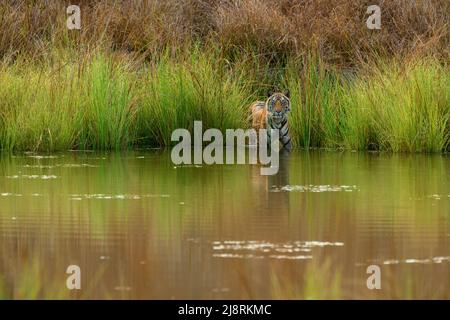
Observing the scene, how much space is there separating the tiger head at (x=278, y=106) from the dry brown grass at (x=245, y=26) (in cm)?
220

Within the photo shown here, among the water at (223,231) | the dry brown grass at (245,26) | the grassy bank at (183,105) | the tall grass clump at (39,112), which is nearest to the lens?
the water at (223,231)

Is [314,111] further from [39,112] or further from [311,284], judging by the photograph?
[311,284]

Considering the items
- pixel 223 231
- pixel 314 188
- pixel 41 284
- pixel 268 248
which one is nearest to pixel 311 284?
pixel 268 248

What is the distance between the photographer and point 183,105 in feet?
48.3

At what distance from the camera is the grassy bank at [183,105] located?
45.6 feet

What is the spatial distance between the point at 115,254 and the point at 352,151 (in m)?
8.22

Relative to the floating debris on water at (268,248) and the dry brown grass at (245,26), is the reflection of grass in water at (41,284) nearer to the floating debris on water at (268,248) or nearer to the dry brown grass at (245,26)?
the floating debris on water at (268,248)

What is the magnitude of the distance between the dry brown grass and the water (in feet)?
19.6

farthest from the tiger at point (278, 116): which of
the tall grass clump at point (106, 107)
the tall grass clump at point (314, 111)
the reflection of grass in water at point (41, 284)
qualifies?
A: the reflection of grass in water at point (41, 284)
